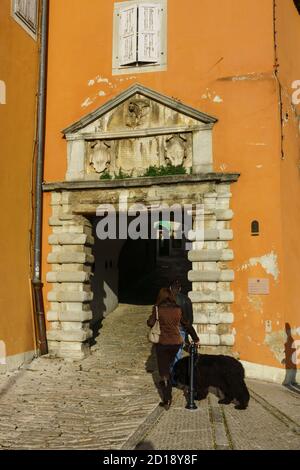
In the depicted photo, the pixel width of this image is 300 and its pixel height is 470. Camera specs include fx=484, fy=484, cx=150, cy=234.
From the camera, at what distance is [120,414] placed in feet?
19.9

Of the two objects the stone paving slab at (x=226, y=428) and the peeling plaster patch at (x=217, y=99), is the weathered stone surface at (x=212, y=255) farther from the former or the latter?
the peeling plaster patch at (x=217, y=99)

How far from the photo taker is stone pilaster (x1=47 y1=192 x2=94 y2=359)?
945cm

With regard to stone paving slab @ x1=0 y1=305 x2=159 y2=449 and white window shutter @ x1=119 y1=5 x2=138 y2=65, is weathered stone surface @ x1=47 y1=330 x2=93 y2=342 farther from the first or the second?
white window shutter @ x1=119 y1=5 x2=138 y2=65

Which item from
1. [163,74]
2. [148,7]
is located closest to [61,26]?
[148,7]

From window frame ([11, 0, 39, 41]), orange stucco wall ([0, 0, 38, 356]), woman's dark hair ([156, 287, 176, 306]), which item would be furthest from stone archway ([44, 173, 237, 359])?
window frame ([11, 0, 39, 41])

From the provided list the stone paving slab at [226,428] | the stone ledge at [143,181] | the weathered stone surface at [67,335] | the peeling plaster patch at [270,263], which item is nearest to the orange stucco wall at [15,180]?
the weathered stone surface at [67,335]

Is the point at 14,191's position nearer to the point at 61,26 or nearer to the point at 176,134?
the point at 176,134

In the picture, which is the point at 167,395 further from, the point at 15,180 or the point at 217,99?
the point at 217,99

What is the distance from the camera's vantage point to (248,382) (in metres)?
8.16

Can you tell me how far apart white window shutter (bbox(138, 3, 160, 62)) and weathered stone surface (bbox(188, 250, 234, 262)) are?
4.05 meters

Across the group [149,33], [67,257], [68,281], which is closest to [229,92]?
[149,33]

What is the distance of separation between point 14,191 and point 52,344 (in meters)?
3.07

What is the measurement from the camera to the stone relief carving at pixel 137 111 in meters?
9.71

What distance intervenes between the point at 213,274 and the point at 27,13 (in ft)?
20.6
